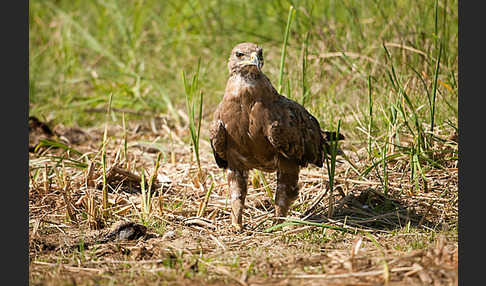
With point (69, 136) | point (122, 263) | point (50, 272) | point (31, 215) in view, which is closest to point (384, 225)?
point (122, 263)

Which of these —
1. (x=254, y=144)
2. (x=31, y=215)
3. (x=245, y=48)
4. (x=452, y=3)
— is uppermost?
(x=452, y=3)

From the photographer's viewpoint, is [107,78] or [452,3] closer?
[452,3]

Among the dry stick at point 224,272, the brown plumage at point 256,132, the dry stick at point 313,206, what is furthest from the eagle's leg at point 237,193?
the dry stick at point 224,272

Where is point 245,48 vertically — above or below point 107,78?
above

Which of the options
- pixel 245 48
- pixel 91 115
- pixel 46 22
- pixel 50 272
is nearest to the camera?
pixel 50 272

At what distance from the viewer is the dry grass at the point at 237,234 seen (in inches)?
115

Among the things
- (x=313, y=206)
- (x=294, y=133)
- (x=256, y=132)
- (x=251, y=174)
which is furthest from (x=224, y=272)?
(x=251, y=174)

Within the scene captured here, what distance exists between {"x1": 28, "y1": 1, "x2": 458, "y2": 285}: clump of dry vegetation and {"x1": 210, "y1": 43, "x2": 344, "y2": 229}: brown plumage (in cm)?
23

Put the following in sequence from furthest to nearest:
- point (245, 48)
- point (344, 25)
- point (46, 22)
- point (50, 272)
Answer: point (46, 22)
point (344, 25)
point (245, 48)
point (50, 272)

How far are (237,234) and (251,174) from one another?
1160 millimetres

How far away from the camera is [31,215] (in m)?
4.31

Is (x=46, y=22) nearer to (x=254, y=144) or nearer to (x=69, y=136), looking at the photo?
(x=69, y=136)

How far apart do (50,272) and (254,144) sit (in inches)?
60.8

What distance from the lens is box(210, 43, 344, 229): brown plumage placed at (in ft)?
12.7
